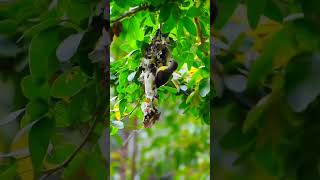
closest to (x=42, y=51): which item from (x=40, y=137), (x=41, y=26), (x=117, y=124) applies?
(x=41, y=26)

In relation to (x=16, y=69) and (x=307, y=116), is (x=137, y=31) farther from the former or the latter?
(x=307, y=116)

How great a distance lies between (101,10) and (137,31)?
168 mm

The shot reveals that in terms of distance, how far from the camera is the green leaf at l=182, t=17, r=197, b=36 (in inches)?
38.2

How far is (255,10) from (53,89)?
40 cm

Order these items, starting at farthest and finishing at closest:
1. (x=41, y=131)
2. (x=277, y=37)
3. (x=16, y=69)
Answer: (x=16, y=69) < (x=41, y=131) < (x=277, y=37)

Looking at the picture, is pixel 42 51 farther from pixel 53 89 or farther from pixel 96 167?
pixel 96 167

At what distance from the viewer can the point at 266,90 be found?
2.65ft

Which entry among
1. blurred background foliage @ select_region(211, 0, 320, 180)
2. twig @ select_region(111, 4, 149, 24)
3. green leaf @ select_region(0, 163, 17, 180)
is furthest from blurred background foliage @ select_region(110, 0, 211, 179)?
green leaf @ select_region(0, 163, 17, 180)

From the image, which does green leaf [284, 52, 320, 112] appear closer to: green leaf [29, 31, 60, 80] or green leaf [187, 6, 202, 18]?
green leaf [187, 6, 202, 18]

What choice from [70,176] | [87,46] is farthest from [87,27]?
[70,176]

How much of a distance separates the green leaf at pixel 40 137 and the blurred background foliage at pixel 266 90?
0.30m

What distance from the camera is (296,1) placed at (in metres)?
0.78

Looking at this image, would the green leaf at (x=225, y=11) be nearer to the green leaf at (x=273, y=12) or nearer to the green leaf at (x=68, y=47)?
the green leaf at (x=273, y=12)

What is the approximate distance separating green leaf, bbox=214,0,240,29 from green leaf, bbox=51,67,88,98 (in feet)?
0.87
